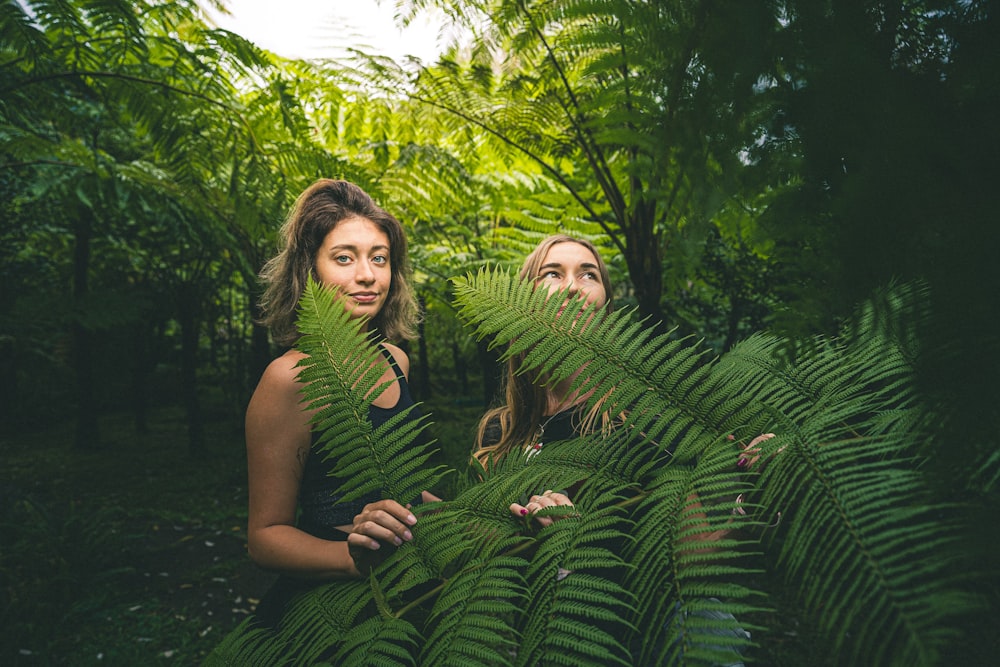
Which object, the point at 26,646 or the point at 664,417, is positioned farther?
the point at 26,646

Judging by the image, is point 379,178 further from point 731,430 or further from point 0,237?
point 0,237

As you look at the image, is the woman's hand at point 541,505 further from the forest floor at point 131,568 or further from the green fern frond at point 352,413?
the forest floor at point 131,568

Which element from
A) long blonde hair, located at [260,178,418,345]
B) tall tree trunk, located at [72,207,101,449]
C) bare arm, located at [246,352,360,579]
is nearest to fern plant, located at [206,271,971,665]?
bare arm, located at [246,352,360,579]

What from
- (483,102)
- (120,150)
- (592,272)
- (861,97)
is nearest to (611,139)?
(861,97)

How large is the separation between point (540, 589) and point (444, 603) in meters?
0.11

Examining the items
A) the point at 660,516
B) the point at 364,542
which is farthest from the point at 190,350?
the point at 660,516

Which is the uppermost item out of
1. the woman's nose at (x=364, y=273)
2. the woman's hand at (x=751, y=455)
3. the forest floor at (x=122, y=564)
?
the woman's nose at (x=364, y=273)

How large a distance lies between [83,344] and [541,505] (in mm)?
8047

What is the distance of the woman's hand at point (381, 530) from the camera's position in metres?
0.61

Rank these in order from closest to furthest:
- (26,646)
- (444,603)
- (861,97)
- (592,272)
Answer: (861,97)
(444,603)
(592,272)
(26,646)

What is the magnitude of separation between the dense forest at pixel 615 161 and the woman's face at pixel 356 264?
70 centimetres

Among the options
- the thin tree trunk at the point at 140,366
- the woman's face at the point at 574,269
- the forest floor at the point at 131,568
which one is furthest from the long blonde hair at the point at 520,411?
→ the thin tree trunk at the point at 140,366

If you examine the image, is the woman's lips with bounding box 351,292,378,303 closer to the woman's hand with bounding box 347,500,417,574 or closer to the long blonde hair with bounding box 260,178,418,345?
the long blonde hair with bounding box 260,178,418,345

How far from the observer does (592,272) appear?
4.80 ft
